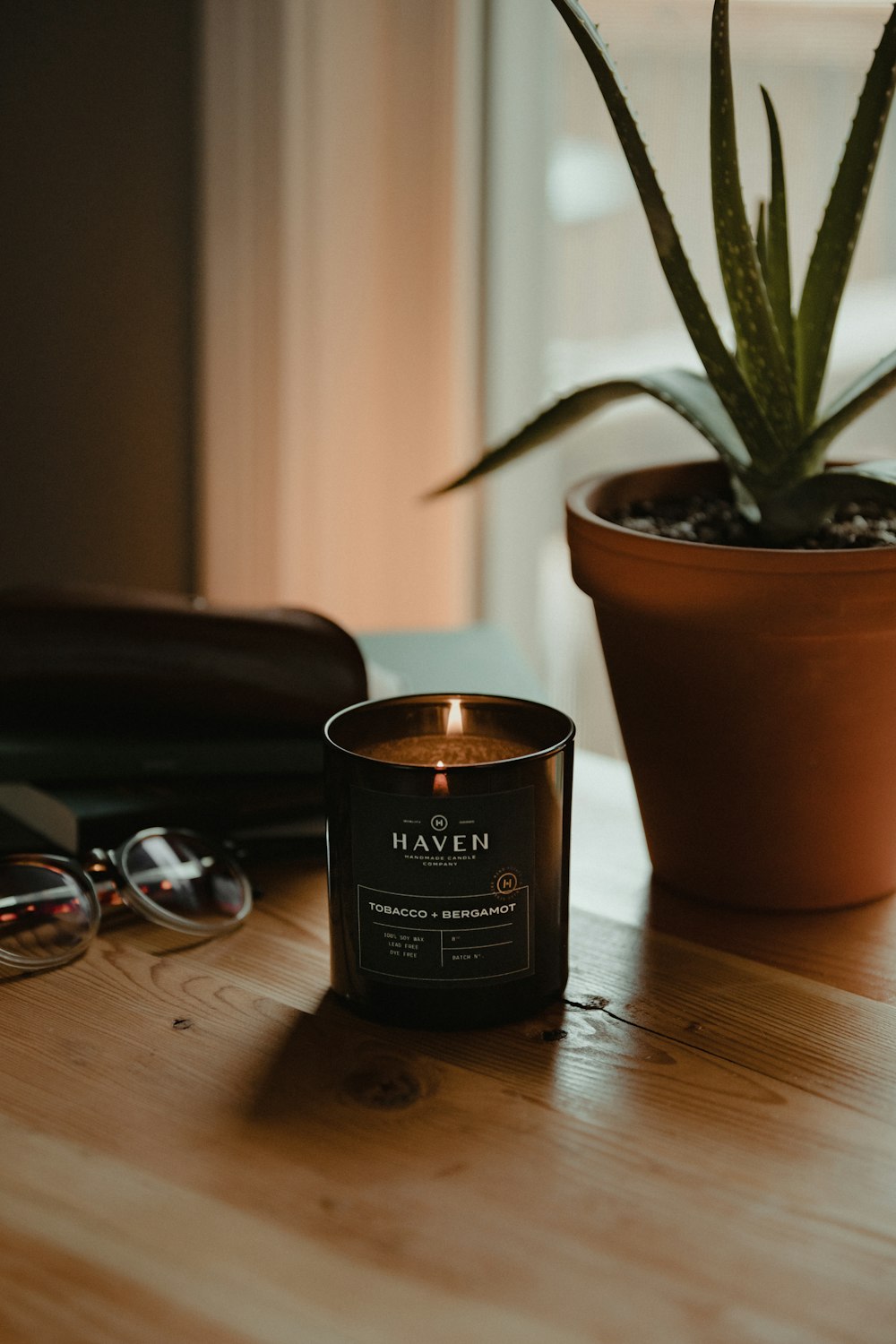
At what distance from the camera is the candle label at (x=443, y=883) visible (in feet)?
1.75

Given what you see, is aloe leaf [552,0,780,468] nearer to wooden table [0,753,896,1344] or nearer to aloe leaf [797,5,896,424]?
aloe leaf [797,5,896,424]

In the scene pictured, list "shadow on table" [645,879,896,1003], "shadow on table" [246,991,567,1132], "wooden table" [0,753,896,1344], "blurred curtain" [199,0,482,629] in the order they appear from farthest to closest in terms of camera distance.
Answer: "blurred curtain" [199,0,482,629], "shadow on table" [645,879,896,1003], "shadow on table" [246,991,567,1132], "wooden table" [0,753,896,1344]

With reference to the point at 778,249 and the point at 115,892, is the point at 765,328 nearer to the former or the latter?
the point at 778,249

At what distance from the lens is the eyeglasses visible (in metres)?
0.63

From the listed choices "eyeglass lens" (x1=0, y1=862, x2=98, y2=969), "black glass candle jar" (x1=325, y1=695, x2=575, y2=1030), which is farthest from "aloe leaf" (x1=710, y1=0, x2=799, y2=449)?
"eyeglass lens" (x1=0, y1=862, x2=98, y2=969)

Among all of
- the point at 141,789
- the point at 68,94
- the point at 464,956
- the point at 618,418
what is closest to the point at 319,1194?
the point at 464,956

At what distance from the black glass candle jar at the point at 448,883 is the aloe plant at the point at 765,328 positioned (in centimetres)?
16

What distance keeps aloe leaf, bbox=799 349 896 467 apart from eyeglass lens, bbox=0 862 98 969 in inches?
15.6

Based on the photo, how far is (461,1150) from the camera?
48 cm

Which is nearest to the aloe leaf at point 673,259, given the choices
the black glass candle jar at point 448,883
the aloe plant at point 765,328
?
the aloe plant at point 765,328

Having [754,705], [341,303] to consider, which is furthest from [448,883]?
[341,303]

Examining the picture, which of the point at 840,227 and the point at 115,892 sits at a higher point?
the point at 840,227

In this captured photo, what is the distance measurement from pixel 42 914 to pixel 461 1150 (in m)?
0.26

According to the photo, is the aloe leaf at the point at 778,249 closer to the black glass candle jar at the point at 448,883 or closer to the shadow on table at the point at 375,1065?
the black glass candle jar at the point at 448,883
